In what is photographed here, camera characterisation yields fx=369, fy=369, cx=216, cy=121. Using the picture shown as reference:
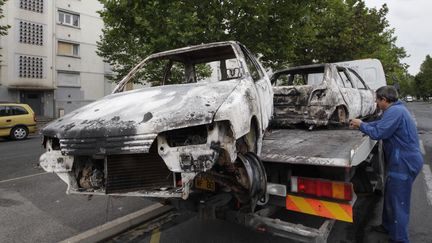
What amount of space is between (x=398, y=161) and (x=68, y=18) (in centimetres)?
3043

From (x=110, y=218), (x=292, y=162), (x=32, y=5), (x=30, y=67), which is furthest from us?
(x=30, y=67)

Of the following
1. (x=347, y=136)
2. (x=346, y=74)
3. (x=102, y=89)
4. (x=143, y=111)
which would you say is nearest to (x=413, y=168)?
(x=347, y=136)

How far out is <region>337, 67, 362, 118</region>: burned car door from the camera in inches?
256

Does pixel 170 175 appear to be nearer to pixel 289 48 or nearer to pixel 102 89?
pixel 289 48

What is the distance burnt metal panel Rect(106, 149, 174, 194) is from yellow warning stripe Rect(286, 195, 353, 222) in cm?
120

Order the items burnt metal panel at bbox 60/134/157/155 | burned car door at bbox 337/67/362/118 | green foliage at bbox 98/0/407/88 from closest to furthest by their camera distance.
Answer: burnt metal panel at bbox 60/134/157/155, burned car door at bbox 337/67/362/118, green foliage at bbox 98/0/407/88

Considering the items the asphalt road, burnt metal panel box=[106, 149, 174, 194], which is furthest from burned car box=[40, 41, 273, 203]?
the asphalt road

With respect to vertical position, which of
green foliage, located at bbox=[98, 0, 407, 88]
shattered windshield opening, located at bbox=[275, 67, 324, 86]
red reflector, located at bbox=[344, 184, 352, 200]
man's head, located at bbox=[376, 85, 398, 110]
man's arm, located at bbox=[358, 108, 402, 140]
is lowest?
red reflector, located at bbox=[344, 184, 352, 200]

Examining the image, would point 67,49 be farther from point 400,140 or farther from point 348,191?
point 348,191

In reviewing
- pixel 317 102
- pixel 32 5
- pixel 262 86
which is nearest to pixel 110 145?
pixel 262 86

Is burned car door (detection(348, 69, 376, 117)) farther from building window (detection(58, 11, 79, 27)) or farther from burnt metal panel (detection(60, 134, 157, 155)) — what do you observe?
building window (detection(58, 11, 79, 27))

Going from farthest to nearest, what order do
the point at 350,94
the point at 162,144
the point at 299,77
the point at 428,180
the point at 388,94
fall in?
the point at 299,77 → the point at 428,180 → the point at 350,94 → the point at 388,94 → the point at 162,144

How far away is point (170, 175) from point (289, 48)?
774 cm

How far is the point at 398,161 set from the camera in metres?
4.04
